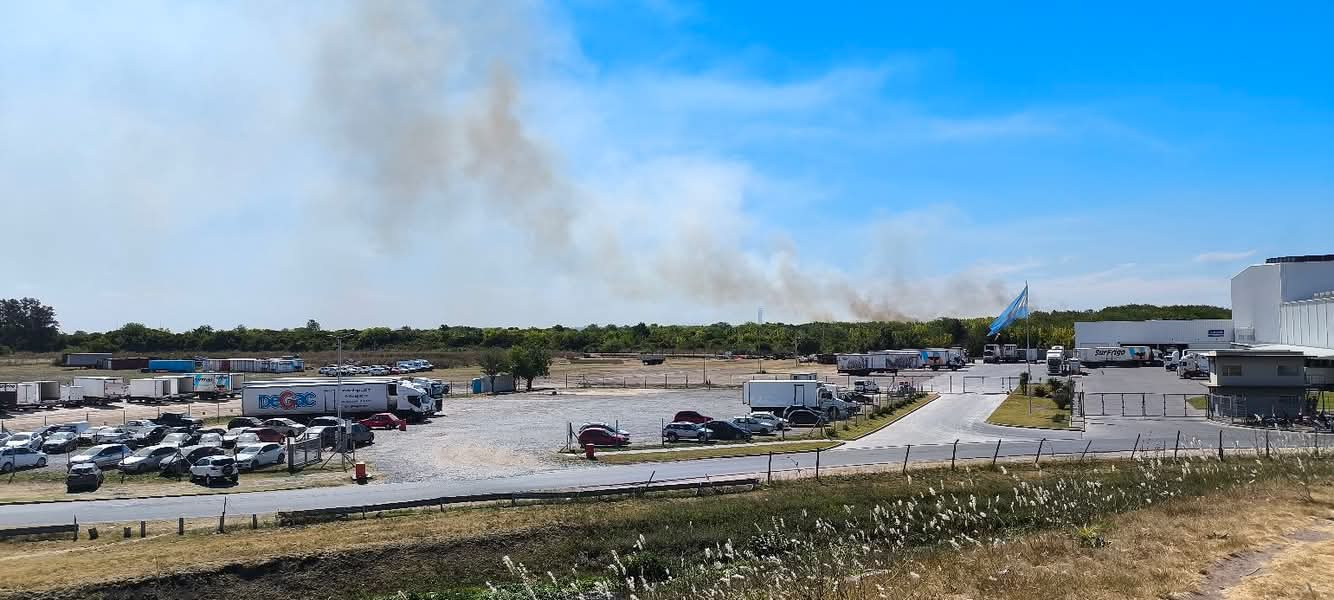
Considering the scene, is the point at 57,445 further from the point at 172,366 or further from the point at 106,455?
the point at 172,366

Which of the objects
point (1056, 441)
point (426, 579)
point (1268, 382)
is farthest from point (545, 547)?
point (1268, 382)

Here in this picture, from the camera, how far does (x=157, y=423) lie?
5197 centimetres

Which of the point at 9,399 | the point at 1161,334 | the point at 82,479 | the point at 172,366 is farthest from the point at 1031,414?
the point at 172,366

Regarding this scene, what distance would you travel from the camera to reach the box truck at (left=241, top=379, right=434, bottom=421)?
56.3 metres

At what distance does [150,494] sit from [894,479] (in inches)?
1080

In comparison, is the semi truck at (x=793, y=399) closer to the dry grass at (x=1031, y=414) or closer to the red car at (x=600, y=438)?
the dry grass at (x=1031, y=414)

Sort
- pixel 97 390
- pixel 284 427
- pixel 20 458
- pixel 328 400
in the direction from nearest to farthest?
pixel 20 458 → pixel 284 427 → pixel 328 400 → pixel 97 390

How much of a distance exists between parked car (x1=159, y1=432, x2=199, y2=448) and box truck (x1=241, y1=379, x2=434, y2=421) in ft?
40.9

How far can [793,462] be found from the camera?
35.7 metres

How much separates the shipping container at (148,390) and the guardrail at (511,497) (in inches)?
2123

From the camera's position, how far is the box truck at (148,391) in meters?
71.9

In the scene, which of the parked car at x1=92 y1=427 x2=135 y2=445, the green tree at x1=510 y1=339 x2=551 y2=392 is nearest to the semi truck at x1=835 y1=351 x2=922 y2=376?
the green tree at x1=510 y1=339 x2=551 y2=392

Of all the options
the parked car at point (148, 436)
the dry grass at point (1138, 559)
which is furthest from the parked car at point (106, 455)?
the dry grass at point (1138, 559)

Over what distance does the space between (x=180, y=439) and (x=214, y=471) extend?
34.0 feet
